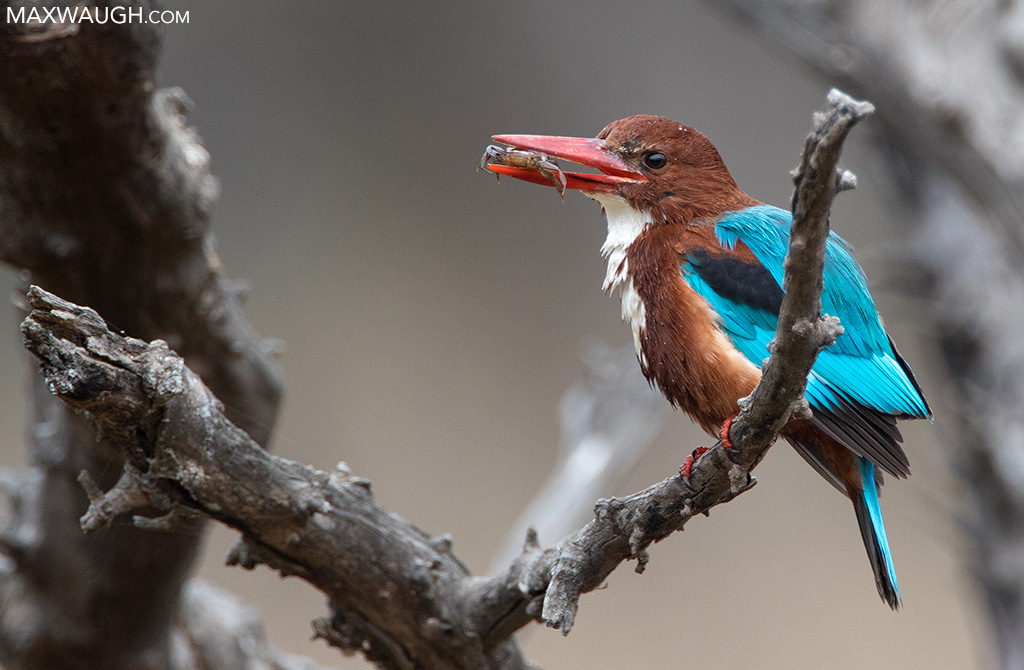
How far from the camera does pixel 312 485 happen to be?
1231 mm

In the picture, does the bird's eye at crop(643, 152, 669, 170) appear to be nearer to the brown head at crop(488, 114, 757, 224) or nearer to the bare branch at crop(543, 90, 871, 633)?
the brown head at crop(488, 114, 757, 224)

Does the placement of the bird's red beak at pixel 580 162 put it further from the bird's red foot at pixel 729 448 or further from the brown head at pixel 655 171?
the bird's red foot at pixel 729 448

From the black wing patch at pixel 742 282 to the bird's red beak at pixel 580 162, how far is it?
0.20 m

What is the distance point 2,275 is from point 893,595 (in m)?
3.99

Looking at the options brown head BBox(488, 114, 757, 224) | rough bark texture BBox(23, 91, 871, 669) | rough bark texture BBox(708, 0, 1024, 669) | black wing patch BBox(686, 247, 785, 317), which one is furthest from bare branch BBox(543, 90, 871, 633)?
rough bark texture BBox(708, 0, 1024, 669)

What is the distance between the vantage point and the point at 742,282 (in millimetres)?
1196

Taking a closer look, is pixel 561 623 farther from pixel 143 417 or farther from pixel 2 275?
pixel 2 275

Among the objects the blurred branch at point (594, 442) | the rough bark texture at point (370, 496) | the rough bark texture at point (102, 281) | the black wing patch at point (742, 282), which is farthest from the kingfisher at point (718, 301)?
the blurred branch at point (594, 442)

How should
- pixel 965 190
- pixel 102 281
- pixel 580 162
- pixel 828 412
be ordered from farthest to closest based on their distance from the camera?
pixel 965 190 → pixel 102 281 → pixel 580 162 → pixel 828 412

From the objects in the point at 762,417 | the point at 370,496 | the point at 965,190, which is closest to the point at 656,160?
the point at 762,417

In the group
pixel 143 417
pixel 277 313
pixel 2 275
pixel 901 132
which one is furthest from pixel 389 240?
pixel 143 417

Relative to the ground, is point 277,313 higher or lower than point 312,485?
higher

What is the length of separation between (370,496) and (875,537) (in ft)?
2.32

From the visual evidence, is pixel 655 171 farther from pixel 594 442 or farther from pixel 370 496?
pixel 594 442
